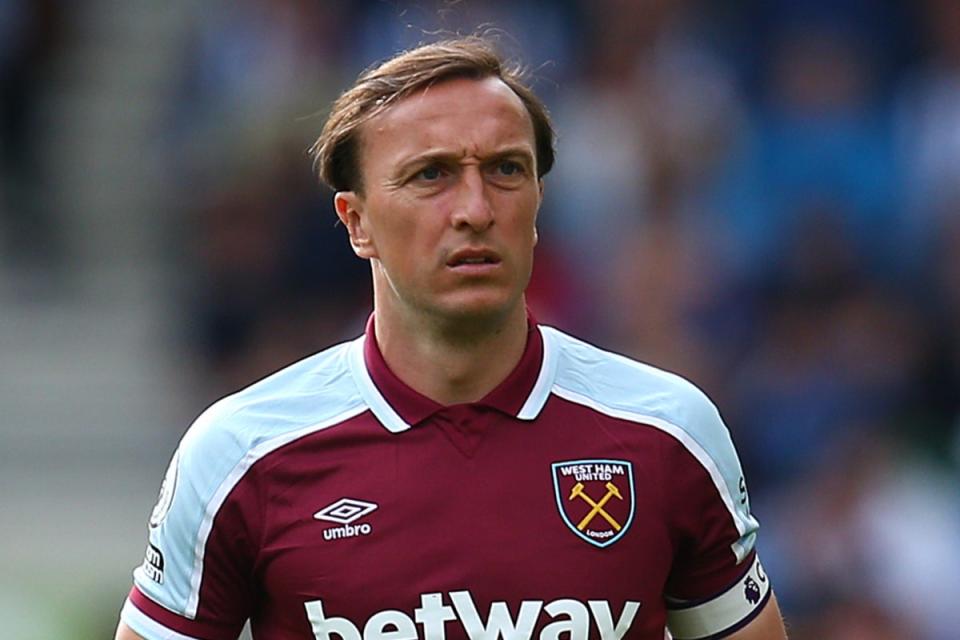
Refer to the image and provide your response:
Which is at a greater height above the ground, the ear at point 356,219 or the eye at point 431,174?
the eye at point 431,174

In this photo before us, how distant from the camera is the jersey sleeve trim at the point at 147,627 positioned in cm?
426

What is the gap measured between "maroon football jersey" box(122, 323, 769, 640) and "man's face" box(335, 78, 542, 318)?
0.24 meters

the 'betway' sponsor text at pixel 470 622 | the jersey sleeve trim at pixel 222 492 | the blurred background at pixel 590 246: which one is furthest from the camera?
the blurred background at pixel 590 246

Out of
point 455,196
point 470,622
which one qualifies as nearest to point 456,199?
point 455,196

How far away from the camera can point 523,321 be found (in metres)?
4.41

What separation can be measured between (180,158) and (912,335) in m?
3.74

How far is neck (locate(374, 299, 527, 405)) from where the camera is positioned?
4324 millimetres

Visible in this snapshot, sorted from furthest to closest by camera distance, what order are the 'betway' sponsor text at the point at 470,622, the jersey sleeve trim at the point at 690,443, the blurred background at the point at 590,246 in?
the blurred background at the point at 590,246, the jersey sleeve trim at the point at 690,443, the 'betway' sponsor text at the point at 470,622

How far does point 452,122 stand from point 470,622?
0.98 meters

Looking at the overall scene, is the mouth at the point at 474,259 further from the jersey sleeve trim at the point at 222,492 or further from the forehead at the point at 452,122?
the jersey sleeve trim at the point at 222,492

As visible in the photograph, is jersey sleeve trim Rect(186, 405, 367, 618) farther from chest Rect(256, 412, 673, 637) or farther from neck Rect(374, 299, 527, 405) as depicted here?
neck Rect(374, 299, 527, 405)

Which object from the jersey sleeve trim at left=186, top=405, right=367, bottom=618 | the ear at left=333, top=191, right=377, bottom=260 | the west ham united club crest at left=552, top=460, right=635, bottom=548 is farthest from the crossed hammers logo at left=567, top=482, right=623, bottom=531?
the ear at left=333, top=191, right=377, bottom=260

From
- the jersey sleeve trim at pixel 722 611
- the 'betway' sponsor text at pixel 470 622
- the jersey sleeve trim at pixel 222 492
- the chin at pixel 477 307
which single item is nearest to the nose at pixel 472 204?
the chin at pixel 477 307

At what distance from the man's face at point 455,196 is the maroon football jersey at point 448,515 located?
243 millimetres
